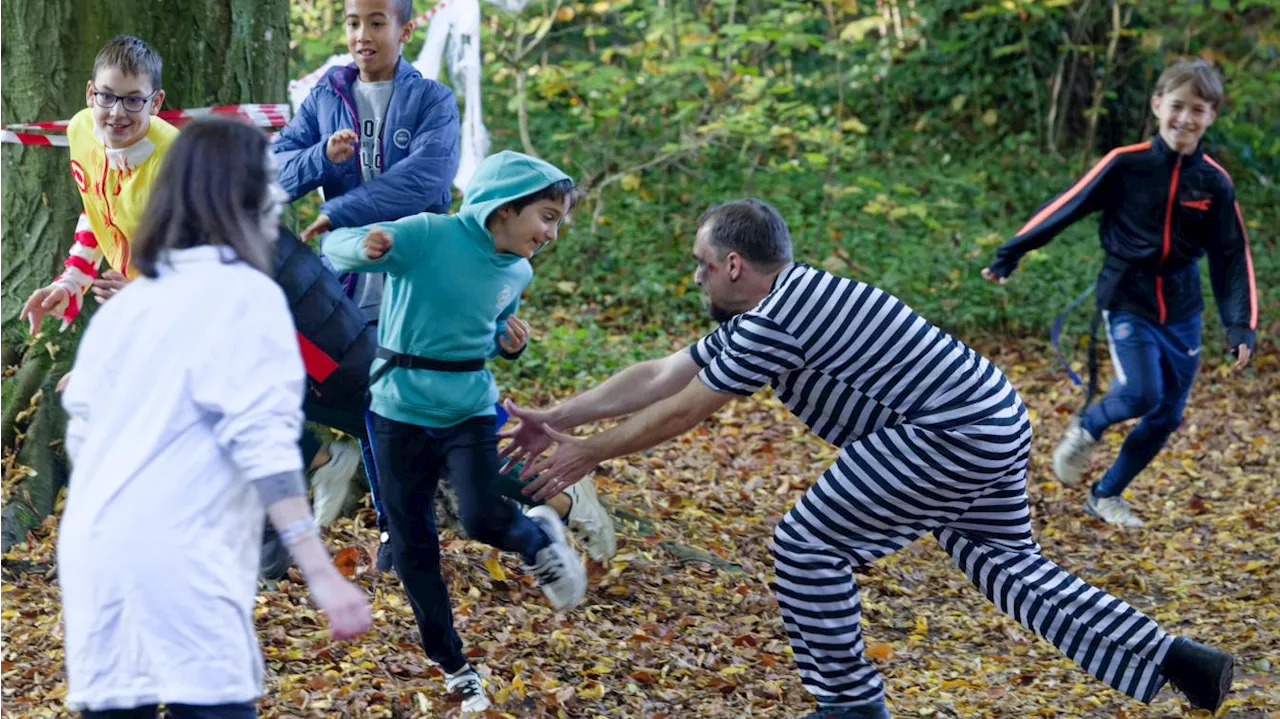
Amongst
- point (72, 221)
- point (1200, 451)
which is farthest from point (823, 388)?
point (1200, 451)

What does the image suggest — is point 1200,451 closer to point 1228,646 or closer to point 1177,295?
point 1177,295

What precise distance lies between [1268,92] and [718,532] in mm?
9259

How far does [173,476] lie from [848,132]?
13.9 metres

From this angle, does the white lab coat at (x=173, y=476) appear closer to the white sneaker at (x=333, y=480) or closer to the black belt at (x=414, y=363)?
the black belt at (x=414, y=363)

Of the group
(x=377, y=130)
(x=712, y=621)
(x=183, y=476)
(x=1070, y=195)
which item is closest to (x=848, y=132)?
(x=1070, y=195)

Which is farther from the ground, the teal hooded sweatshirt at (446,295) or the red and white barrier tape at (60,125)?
the red and white barrier tape at (60,125)

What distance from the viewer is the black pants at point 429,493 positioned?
4129mm

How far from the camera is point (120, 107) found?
4469 millimetres

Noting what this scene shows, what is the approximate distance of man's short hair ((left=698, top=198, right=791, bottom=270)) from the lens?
427 cm

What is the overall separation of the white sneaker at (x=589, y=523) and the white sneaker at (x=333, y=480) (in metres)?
0.91

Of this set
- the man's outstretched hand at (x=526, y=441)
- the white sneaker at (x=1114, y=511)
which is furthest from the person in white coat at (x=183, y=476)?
the white sneaker at (x=1114, y=511)

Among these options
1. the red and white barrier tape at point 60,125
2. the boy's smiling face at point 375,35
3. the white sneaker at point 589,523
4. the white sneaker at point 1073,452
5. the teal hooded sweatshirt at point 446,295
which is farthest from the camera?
the white sneaker at point 1073,452

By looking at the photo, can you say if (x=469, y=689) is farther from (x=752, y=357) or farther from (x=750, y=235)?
(x=750, y=235)

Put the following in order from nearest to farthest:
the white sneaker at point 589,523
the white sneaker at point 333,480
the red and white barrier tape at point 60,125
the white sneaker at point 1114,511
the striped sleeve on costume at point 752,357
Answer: the striped sleeve on costume at point 752,357 → the white sneaker at point 589,523 → the red and white barrier tape at point 60,125 → the white sneaker at point 333,480 → the white sneaker at point 1114,511
